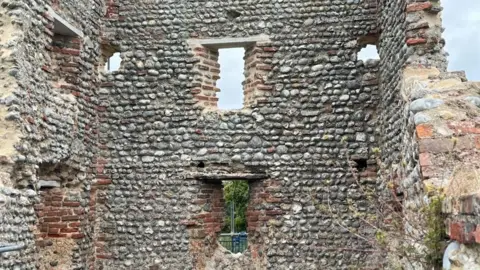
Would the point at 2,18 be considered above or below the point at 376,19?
below

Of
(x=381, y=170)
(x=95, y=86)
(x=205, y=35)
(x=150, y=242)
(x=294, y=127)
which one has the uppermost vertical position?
(x=205, y=35)

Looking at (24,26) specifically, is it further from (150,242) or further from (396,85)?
(396,85)

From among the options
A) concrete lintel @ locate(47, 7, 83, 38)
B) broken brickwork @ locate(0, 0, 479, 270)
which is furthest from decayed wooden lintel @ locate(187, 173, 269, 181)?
concrete lintel @ locate(47, 7, 83, 38)

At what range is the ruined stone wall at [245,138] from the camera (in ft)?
23.7

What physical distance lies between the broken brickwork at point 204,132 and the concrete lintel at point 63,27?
0.09 ft

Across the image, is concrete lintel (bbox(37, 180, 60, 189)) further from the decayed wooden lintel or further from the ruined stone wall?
the decayed wooden lintel

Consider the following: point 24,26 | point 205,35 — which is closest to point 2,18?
point 24,26

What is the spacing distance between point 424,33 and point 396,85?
693mm

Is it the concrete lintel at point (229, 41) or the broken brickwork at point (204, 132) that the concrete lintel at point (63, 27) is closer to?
the broken brickwork at point (204, 132)

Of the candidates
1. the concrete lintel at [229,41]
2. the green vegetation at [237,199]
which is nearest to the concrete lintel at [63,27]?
the concrete lintel at [229,41]

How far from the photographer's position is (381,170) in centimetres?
682

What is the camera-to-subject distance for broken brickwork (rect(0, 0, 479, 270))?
7016 mm

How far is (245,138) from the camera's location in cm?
750

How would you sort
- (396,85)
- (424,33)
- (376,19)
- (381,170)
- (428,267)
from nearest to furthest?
(428,267)
(424,33)
(396,85)
(381,170)
(376,19)
